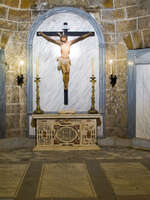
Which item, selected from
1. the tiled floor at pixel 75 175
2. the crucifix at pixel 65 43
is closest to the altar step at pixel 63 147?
the tiled floor at pixel 75 175

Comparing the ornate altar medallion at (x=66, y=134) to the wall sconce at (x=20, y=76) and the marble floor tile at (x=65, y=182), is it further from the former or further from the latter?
the wall sconce at (x=20, y=76)

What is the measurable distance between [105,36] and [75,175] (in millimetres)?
3741

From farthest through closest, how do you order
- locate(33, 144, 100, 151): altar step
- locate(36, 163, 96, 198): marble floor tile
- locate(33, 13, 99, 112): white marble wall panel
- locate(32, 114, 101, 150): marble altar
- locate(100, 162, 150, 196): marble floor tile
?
locate(33, 13, 99, 112): white marble wall panel → locate(32, 114, 101, 150): marble altar → locate(33, 144, 100, 151): altar step → locate(100, 162, 150, 196): marble floor tile → locate(36, 163, 96, 198): marble floor tile

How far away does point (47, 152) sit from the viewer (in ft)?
19.3

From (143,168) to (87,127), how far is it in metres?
1.97

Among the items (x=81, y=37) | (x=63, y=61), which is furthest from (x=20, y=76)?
(x=81, y=37)

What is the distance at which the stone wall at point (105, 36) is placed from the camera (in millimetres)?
6531

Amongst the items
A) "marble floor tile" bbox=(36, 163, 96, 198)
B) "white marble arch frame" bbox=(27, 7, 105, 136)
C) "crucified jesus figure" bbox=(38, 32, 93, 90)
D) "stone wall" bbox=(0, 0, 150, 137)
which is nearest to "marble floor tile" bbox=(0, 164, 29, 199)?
"marble floor tile" bbox=(36, 163, 96, 198)

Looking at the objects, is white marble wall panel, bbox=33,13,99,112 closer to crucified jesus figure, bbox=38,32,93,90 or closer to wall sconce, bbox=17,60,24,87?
crucified jesus figure, bbox=38,32,93,90

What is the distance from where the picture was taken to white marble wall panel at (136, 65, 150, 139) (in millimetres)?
6207

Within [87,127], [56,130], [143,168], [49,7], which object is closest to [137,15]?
[49,7]

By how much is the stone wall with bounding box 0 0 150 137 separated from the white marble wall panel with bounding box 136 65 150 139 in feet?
1.21

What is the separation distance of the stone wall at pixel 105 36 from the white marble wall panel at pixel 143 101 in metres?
0.37

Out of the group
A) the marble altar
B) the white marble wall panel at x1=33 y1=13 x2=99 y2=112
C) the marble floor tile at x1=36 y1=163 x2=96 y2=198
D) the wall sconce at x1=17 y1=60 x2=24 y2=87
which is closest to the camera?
the marble floor tile at x1=36 y1=163 x2=96 y2=198
